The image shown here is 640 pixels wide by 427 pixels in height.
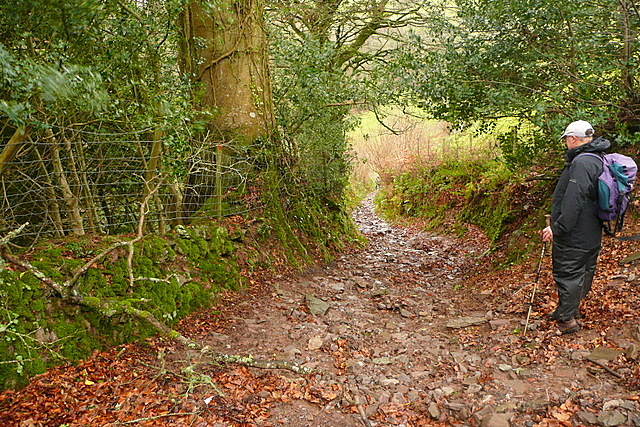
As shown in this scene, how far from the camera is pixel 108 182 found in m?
6.17

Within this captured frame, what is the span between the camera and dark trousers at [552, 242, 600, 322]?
15.3ft

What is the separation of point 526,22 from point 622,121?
6.99 feet

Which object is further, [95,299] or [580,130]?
[580,130]

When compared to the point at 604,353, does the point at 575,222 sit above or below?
above

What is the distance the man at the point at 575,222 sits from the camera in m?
4.49

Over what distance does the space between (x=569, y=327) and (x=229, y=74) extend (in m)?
6.36

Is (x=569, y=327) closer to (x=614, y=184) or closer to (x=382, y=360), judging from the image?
(x=614, y=184)

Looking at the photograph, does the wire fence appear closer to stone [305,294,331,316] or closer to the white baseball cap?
stone [305,294,331,316]

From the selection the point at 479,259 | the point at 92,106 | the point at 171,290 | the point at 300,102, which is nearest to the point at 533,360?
the point at 171,290

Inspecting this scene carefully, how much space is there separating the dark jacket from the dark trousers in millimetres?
87

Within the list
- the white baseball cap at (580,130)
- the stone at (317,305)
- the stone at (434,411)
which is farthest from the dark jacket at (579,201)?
the stone at (317,305)

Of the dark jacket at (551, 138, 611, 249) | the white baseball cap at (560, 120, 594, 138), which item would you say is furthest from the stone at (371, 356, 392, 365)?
the white baseball cap at (560, 120, 594, 138)

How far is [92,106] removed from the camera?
3.24 meters

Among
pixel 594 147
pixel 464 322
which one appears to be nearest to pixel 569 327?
pixel 464 322
